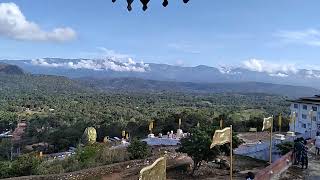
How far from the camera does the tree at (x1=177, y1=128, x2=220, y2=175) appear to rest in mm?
20781

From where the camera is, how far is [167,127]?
52.5m

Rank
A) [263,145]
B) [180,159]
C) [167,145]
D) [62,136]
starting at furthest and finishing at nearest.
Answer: [62,136] → [167,145] → [263,145] → [180,159]

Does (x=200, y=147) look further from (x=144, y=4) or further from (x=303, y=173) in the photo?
(x=144, y=4)

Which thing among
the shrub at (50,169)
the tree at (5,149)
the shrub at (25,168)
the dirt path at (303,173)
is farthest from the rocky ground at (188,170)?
the tree at (5,149)

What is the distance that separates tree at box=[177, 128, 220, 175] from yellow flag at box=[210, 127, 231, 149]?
739 cm

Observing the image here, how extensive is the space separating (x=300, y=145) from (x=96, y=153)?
1227 cm

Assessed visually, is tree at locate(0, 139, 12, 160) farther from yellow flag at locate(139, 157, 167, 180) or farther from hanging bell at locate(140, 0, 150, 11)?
hanging bell at locate(140, 0, 150, 11)

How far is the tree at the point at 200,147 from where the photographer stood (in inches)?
818

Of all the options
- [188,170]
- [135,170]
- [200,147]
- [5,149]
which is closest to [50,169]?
[135,170]

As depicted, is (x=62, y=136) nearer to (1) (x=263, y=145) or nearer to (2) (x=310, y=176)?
(1) (x=263, y=145)

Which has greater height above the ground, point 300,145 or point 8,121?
point 300,145

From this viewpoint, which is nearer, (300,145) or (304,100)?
(300,145)

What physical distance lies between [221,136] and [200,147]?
25.3 ft

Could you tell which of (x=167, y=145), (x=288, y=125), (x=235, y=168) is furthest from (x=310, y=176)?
(x=288, y=125)
